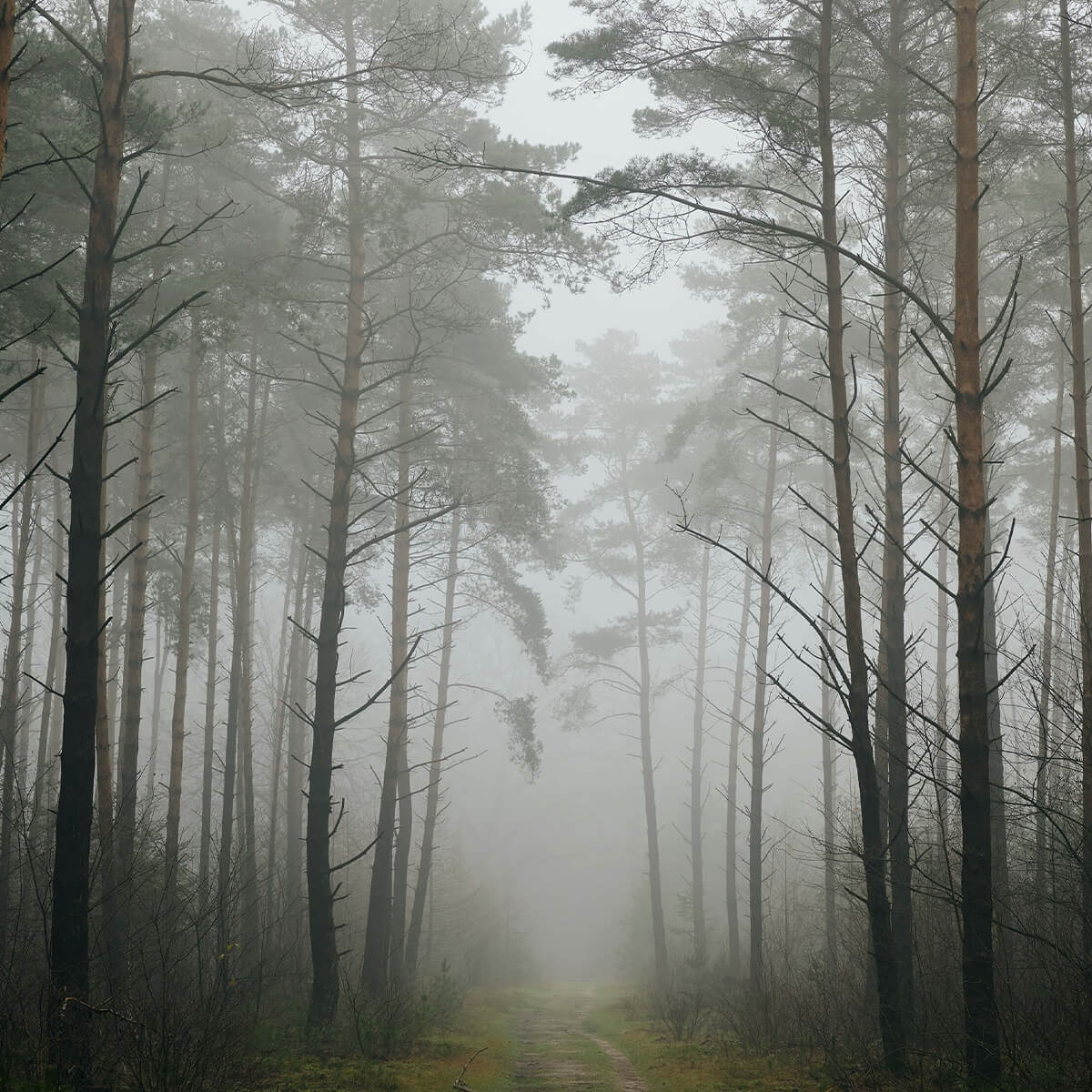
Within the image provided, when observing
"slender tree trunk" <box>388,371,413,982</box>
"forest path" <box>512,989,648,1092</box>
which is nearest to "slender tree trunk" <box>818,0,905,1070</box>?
"forest path" <box>512,989,648,1092</box>

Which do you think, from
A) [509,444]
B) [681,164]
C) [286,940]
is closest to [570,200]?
[681,164]

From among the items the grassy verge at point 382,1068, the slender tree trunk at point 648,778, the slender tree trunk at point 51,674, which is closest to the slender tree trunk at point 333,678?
the grassy verge at point 382,1068

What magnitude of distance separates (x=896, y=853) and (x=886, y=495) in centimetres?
358

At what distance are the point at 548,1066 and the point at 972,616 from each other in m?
7.30

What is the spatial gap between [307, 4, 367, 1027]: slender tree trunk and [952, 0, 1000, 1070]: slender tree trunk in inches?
182

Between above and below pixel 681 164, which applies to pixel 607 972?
below

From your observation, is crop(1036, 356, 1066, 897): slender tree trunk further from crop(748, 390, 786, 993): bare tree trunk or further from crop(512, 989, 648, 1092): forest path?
crop(512, 989, 648, 1092): forest path

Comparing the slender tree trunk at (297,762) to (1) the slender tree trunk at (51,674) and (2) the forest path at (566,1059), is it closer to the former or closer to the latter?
(1) the slender tree trunk at (51,674)

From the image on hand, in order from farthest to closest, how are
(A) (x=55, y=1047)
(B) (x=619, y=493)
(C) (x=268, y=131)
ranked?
(B) (x=619, y=493), (C) (x=268, y=131), (A) (x=55, y=1047)

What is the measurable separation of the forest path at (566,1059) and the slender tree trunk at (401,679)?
2491 millimetres

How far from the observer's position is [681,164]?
706cm

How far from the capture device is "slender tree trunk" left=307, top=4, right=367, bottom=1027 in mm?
8750

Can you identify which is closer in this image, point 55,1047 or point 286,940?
point 55,1047

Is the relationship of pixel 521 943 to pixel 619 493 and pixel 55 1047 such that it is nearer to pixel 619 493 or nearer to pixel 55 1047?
pixel 619 493
